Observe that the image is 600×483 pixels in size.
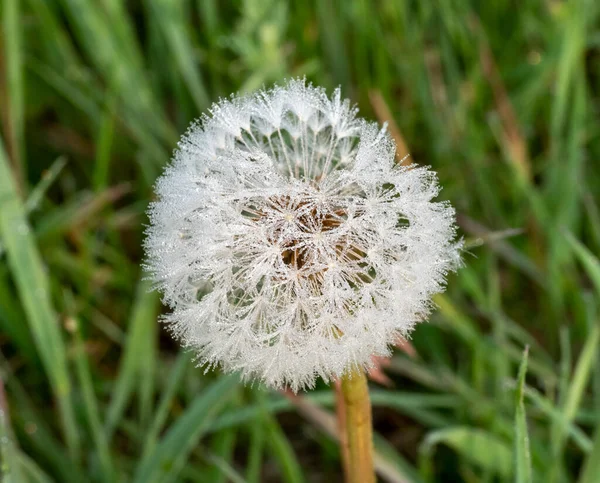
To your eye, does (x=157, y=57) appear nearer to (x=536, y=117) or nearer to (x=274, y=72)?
(x=274, y=72)

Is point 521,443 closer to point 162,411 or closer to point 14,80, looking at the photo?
point 162,411

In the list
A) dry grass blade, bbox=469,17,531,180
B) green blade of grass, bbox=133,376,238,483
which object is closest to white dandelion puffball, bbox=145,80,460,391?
green blade of grass, bbox=133,376,238,483

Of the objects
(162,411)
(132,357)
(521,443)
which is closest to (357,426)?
(521,443)

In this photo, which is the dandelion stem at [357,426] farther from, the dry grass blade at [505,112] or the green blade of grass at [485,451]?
the dry grass blade at [505,112]

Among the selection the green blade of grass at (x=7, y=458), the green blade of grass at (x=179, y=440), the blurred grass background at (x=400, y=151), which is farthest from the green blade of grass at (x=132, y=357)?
the green blade of grass at (x=7, y=458)

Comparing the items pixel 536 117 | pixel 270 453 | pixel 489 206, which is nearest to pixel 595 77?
pixel 536 117

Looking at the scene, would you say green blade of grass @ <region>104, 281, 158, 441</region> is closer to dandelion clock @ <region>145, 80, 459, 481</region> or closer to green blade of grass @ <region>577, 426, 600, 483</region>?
dandelion clock @ <region>145, 80, 459, 481</region>
